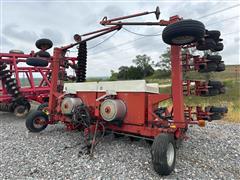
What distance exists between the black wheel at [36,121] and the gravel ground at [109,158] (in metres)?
0.29

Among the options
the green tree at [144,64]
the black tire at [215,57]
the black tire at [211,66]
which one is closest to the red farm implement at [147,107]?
the black tire at [215,57]

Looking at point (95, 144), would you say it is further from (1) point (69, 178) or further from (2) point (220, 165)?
(2) point (220, 165)

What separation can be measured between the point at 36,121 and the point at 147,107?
311cm

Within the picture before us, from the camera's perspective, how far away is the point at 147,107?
14.0 feet

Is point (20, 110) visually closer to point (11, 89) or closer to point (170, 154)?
point (11, 89)

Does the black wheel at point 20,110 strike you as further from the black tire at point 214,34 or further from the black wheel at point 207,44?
the black tire at point 214,34

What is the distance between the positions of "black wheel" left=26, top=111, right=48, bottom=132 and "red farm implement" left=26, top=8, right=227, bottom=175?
0.08 ft

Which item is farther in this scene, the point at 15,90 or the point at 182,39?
the point at 15,90

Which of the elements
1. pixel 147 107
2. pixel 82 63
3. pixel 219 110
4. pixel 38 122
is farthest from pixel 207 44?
pixel 38 122

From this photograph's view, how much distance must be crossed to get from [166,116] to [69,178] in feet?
8.11

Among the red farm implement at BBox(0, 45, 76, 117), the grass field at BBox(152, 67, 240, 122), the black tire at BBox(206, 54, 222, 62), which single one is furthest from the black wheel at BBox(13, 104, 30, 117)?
the black tire at BBox(206, 54, 222, 62)

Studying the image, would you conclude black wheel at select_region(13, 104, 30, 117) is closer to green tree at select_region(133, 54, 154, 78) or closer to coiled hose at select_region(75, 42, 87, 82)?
coiled hose at select_region(75, 42, 87, 82)

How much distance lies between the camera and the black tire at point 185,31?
3143 millimetres

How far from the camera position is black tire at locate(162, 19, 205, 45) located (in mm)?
3143
